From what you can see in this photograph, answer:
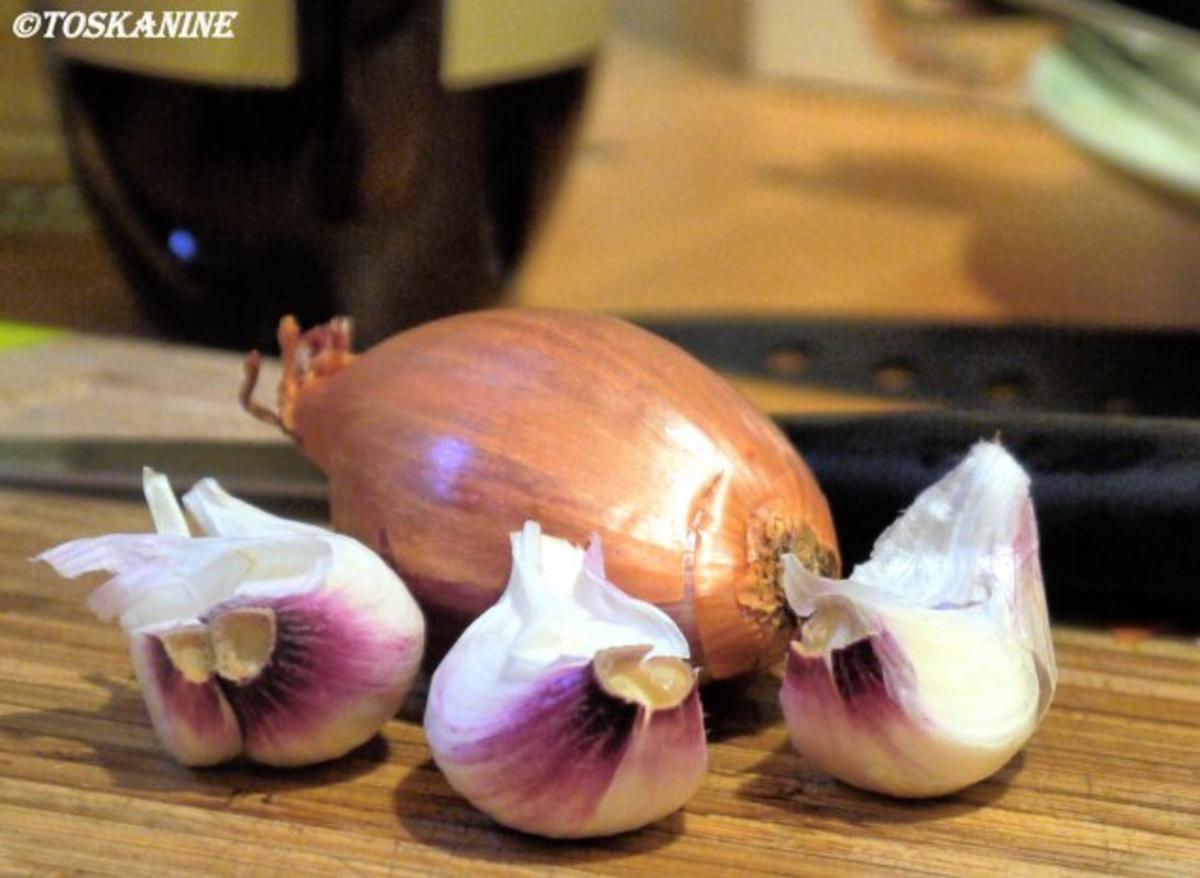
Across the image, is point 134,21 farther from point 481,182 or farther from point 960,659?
point 960,659

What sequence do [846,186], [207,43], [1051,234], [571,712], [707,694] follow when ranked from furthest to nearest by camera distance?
[846,186]
[1051,234]
[207,43]
[707,694]
[571,712]

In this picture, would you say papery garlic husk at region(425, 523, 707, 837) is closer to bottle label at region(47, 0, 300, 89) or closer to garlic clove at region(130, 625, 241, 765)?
garlic clove at region(130, 625, 241, 765)

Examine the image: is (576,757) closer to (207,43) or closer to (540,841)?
(540,841)

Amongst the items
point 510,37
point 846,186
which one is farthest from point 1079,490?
point 846,186

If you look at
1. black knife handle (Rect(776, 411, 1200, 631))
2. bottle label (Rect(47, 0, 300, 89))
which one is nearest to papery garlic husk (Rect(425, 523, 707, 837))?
black knife handle (Rect(776, 411, 1200, 631))

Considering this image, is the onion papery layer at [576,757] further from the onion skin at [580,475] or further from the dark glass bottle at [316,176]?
the dark glass bottle at [316,176]

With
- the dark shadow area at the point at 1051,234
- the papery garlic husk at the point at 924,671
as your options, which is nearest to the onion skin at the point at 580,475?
the papery garlic husk at the point at 924,671

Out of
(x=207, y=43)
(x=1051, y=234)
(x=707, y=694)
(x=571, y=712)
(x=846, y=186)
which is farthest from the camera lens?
(x=846, y=186)
